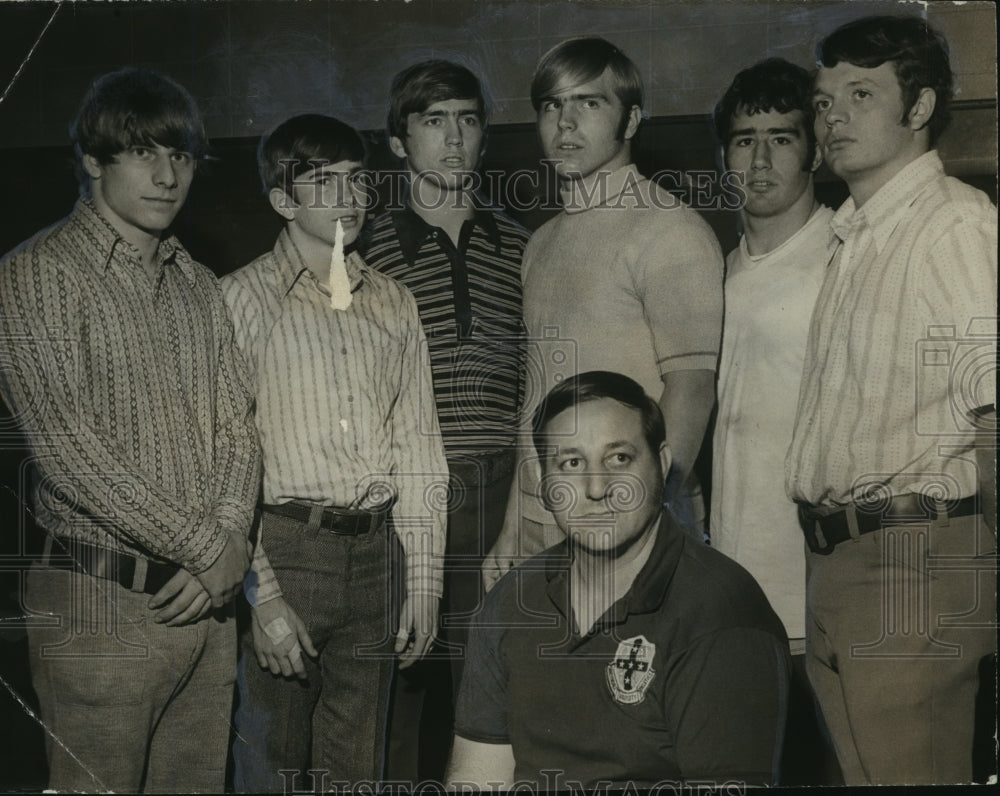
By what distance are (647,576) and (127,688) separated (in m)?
1.28

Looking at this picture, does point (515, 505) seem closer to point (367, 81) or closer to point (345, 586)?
point (345, 586)

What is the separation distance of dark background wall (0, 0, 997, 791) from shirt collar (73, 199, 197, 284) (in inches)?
2.7

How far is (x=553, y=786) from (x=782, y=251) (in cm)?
144

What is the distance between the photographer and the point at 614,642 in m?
2.97

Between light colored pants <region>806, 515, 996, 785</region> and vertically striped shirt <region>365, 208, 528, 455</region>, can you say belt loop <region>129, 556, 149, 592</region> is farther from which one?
light colored pants <region>806, 515, 996, 785</region>

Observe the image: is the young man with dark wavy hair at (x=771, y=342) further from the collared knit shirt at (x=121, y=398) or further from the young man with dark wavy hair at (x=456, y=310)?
the collared knit shirt at (x=121, y=398)

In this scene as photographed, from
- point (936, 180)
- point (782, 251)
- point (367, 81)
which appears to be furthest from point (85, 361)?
point (936, 180)

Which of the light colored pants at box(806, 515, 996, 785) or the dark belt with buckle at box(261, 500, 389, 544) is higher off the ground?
the dark belt with buckle at box(261, 500, 389, 544)

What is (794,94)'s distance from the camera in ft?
10.1

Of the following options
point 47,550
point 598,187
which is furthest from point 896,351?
point 47,550

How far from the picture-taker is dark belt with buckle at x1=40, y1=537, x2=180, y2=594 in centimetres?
298

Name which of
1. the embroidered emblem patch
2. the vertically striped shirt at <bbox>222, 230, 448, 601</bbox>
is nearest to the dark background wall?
A: the vertically striped shirt at <bbox>222, 230, 448, 601</bbox>

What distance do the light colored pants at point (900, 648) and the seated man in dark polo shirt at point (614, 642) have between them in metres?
0.15

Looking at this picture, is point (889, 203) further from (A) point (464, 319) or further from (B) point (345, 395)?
(B) point (345, 395)
